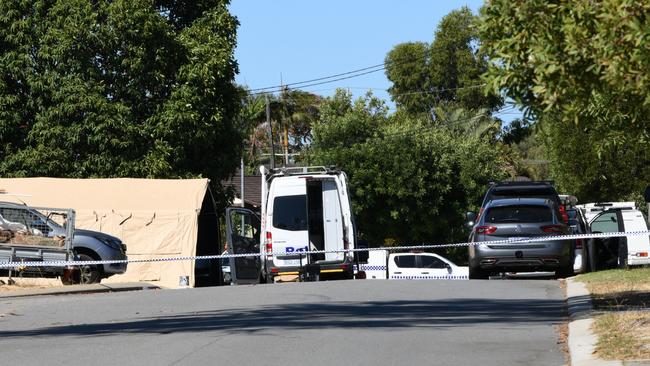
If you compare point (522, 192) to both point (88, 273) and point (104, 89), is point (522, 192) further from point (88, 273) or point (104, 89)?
point (104, 89)

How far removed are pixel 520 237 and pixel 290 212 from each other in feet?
16.7

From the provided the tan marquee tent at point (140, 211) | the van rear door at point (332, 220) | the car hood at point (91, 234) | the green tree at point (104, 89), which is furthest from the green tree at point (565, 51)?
the green tree at point (104, 89)

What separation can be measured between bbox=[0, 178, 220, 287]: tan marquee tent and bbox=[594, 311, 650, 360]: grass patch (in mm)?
15499

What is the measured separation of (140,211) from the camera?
88.0 ft

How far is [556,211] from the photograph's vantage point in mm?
21594

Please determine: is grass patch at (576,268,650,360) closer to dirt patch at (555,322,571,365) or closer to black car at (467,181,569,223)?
dirt patch at (555,322,571,365)

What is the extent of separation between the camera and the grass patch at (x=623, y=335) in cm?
936

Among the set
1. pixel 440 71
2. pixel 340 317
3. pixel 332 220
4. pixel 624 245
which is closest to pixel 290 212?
pixel 332 220

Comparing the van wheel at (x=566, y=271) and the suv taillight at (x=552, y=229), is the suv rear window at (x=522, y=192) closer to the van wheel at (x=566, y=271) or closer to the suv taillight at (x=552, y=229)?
the van wheel at (x=566, y=271)

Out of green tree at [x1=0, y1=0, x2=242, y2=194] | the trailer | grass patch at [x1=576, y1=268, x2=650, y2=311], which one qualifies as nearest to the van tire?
the trailer

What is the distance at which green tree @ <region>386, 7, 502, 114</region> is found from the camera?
6034 cm

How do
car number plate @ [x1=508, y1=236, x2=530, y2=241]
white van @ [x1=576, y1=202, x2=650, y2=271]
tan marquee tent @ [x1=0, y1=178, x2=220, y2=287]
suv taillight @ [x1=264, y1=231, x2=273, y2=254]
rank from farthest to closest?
tan marquee tent @ [x1=0, y1=178, x2=220, y2=287] < white van @ [x1=576, y1=202, x2=650, y2=271] < suv taillight @ [x1=264, y1=231, x2=273, y2=254] < car number plate @ [x1=508, y1=236, x2=530, y2=241]

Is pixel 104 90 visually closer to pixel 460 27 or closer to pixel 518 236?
pixel 518 236

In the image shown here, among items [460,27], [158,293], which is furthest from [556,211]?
[460,27]
